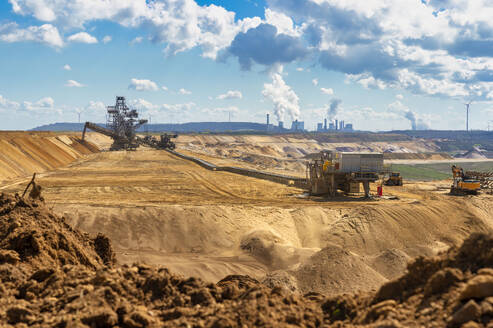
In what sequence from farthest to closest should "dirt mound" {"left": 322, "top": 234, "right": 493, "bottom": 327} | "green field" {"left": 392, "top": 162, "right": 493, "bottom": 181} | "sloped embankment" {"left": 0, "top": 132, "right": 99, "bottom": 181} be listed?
1. "green field" {"left": 392, "top": 162, "right": 493, "bottom": 181}
2. "sloped embankment" {"left": 0, "top": 132, "right": 99, "bottom": 181}
3. "dirt mound" {"left": 322, "top": 234, "right": 493, "bottom": 327}

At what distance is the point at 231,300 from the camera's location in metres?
8.61

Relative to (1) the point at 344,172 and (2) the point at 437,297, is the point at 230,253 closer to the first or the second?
(1) the point at 344,172

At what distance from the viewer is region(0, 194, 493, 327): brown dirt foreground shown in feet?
21.1

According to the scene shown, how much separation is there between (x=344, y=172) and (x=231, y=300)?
26164 millimetres

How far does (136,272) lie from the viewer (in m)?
9.27

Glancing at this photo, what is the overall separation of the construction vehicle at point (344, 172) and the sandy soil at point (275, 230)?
4.68 feet

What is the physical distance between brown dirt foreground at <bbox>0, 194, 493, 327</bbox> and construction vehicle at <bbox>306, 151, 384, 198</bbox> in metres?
24.3

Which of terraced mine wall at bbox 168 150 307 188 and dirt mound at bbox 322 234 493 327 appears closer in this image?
dirt mound at bbox 322 234 493 327

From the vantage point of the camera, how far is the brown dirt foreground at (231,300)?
6.43 metres

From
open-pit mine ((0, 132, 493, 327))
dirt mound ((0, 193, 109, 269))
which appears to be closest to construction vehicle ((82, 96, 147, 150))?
open-pit mine ((0, 132, 493, 327))

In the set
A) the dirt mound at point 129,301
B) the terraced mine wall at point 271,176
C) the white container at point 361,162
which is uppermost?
the white container at point 361,162

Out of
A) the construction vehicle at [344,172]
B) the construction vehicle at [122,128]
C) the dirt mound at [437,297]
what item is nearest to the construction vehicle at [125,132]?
the construction vehicle at [122,128]

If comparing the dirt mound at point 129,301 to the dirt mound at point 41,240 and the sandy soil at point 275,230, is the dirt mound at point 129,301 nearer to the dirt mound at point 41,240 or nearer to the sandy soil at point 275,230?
the dirt mound at point 41,240

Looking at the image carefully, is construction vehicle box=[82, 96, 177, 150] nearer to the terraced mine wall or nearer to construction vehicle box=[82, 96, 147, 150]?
construction vehicle box=[82, 96, 147, 150]
